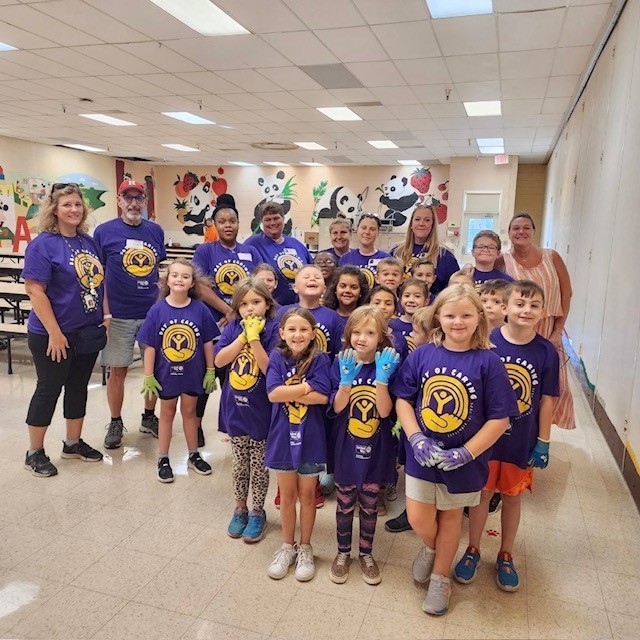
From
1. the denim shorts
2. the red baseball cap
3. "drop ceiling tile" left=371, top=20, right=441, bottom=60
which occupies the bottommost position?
the denim shorts

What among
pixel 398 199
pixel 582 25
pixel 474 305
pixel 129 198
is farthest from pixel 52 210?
pixel 398 199

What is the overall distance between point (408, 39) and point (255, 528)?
13.7 feet

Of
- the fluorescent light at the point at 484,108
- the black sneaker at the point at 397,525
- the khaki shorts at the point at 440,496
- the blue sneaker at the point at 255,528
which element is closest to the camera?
the khaki shorts at the point at 440,496

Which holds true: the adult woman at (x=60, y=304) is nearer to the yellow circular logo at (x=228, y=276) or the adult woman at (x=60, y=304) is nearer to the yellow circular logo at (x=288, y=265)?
the yellow circular logo at (x=228, y=276)

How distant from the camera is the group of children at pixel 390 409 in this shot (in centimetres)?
176

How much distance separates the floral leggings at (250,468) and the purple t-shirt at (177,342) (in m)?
0.62

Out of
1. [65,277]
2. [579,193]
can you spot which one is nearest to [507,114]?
[579,193]

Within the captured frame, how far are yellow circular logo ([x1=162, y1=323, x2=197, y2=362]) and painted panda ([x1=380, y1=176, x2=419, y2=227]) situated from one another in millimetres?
10236

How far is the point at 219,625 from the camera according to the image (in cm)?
177

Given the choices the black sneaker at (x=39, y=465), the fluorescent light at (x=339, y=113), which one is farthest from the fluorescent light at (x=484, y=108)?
the black sneaker at (x=39, y=465)

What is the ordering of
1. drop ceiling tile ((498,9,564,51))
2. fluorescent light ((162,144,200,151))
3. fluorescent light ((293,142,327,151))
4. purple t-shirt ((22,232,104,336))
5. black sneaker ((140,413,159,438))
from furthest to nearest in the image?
fluorescent light ((162,144,200,151)), fluorescent light ((293,142,327,151)), drop ceiling tile ((498,9,564,51)), black sneaker ((140,413,159,438)), purple t-shirt ((22,232,104,336))

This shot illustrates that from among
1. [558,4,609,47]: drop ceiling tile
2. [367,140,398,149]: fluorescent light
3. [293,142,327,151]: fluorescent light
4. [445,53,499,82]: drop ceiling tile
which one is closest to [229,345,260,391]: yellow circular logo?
[558,4,609,47]: drop ceiling tile

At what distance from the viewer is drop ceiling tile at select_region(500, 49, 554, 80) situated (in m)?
4.70

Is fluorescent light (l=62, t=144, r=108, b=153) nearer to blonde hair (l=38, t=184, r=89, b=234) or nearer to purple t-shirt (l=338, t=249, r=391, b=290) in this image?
blonde hair (l=38, t=184, r=89, b=234)
